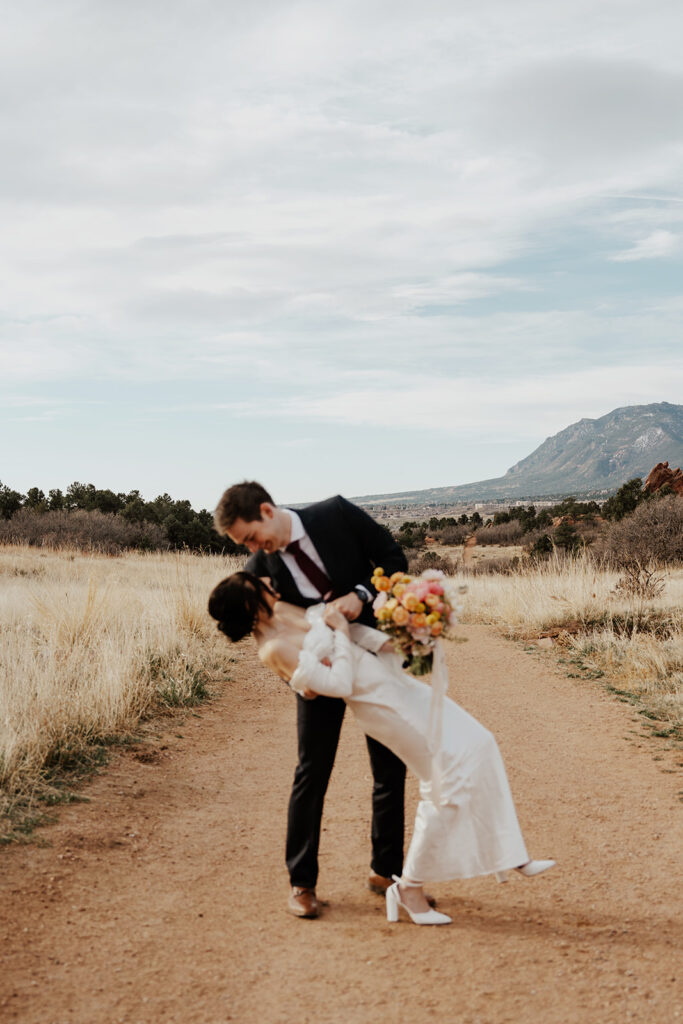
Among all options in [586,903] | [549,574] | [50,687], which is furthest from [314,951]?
[549,574]

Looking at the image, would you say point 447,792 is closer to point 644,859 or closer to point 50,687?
point 644,859

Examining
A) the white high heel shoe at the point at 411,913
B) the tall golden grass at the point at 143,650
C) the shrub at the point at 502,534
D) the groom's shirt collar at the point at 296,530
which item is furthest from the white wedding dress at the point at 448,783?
the shrub at the point at 502,534

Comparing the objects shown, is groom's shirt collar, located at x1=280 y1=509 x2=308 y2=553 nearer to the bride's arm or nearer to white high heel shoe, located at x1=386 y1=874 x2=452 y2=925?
the bride's arm

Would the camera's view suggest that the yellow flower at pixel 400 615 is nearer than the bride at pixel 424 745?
Yes

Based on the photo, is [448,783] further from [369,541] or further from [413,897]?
[369,541]

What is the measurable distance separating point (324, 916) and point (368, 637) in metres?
1.40

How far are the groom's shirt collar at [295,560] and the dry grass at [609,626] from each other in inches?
189

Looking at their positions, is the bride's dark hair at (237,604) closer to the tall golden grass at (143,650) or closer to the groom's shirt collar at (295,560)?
the groom's shirt collar at (295,560)

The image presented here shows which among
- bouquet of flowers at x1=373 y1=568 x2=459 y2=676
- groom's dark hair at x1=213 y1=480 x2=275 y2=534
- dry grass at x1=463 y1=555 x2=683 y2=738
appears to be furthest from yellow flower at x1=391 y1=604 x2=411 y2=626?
dry grass at x1=463 y1=555 x2=683 y2=738

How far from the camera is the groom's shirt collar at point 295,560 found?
3961mm

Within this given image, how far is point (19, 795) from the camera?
5438 mm

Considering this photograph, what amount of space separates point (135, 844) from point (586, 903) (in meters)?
2.61

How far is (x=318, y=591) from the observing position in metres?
4.02

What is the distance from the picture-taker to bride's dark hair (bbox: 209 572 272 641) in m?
3.72
